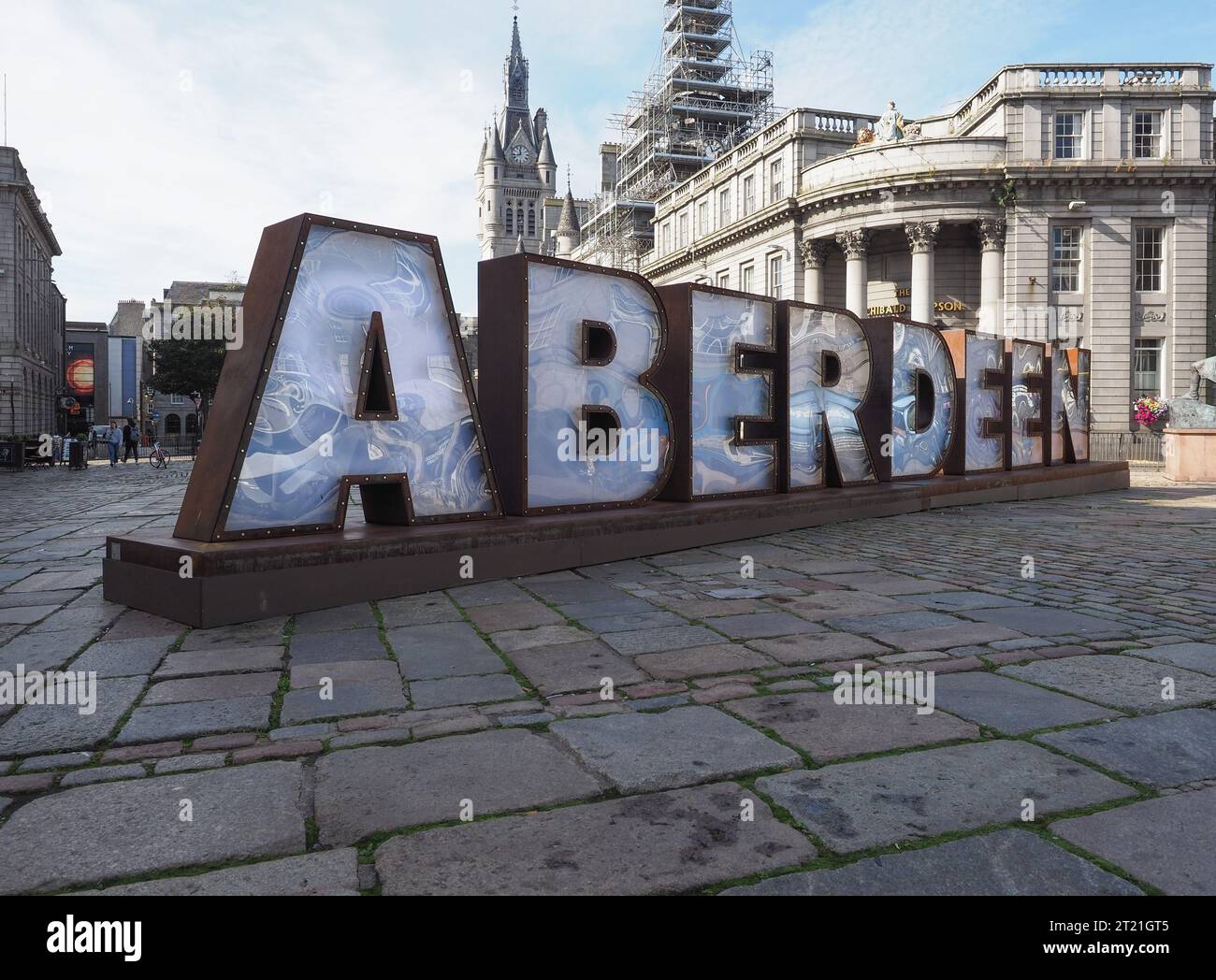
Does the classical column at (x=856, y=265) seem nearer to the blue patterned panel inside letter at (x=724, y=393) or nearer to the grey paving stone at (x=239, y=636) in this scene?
the blue patterned panel inside letter at (x=724, y=393)

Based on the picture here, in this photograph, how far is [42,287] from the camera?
56.4m

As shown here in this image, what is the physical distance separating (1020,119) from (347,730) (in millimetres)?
36767

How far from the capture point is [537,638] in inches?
184

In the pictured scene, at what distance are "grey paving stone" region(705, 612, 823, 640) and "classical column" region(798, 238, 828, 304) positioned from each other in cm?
3437

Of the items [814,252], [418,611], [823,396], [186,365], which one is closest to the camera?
[418,611]

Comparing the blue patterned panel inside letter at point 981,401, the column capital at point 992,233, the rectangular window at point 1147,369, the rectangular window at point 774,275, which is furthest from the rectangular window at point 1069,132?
the blue patterned panel inside letter at point 981,401

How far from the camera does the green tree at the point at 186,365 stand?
45250 mm

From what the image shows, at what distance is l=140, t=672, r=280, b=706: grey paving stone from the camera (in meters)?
3.62

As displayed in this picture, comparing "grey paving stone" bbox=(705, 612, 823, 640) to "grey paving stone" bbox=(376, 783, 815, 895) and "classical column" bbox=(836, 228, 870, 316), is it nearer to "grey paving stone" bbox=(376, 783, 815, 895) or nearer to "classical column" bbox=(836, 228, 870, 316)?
"grey paving stone" bbox=(376, 783, 815, 895)

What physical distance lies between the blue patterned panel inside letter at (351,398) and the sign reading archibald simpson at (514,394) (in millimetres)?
13

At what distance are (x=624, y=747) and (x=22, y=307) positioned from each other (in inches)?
2169

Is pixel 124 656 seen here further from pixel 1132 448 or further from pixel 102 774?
pixel 1132 448

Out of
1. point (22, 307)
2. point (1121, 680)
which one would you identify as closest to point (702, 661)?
point (1121, 680)

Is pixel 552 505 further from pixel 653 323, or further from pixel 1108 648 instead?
pixel 1108 648
